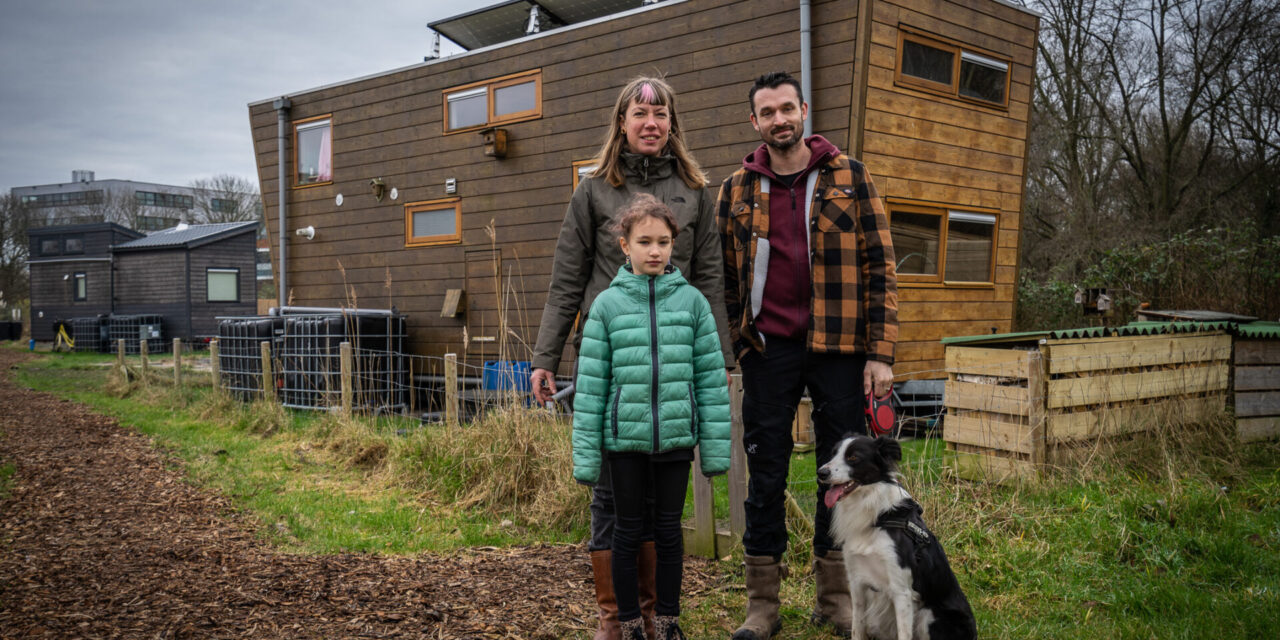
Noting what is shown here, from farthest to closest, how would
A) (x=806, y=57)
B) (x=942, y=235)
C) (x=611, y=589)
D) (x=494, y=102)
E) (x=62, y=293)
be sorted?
(x=62, y=293)
(x=494, y=102)
(x=942, y=235)
(x=806, y=57)
(x=611, y=589)

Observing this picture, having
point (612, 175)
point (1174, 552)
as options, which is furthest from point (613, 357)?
point (1174, 552)

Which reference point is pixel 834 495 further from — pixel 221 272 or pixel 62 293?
pixel 62 293

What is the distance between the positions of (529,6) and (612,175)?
7858 mm

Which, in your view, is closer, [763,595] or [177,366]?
[763,595]

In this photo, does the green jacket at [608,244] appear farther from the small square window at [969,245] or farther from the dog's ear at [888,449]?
the small square window at [969,245]

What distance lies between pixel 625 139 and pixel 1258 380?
5.30 meters

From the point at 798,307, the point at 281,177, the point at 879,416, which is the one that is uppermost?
the point at 281,177

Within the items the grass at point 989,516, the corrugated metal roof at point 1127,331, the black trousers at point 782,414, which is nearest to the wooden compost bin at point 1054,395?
the corrugated metal roof at point 1127,331

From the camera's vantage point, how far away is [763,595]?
2.76m

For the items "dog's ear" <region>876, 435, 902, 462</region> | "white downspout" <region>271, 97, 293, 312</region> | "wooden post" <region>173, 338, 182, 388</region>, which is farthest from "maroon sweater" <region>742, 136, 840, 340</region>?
"white downspout" <region>271, 97, 293, 312</region>

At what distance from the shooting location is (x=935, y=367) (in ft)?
25.2

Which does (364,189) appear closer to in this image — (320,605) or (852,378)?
(320,605)

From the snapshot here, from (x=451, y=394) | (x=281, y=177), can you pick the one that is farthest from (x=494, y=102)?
(x=451, y=394)

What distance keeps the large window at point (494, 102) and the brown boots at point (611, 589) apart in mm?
7328
